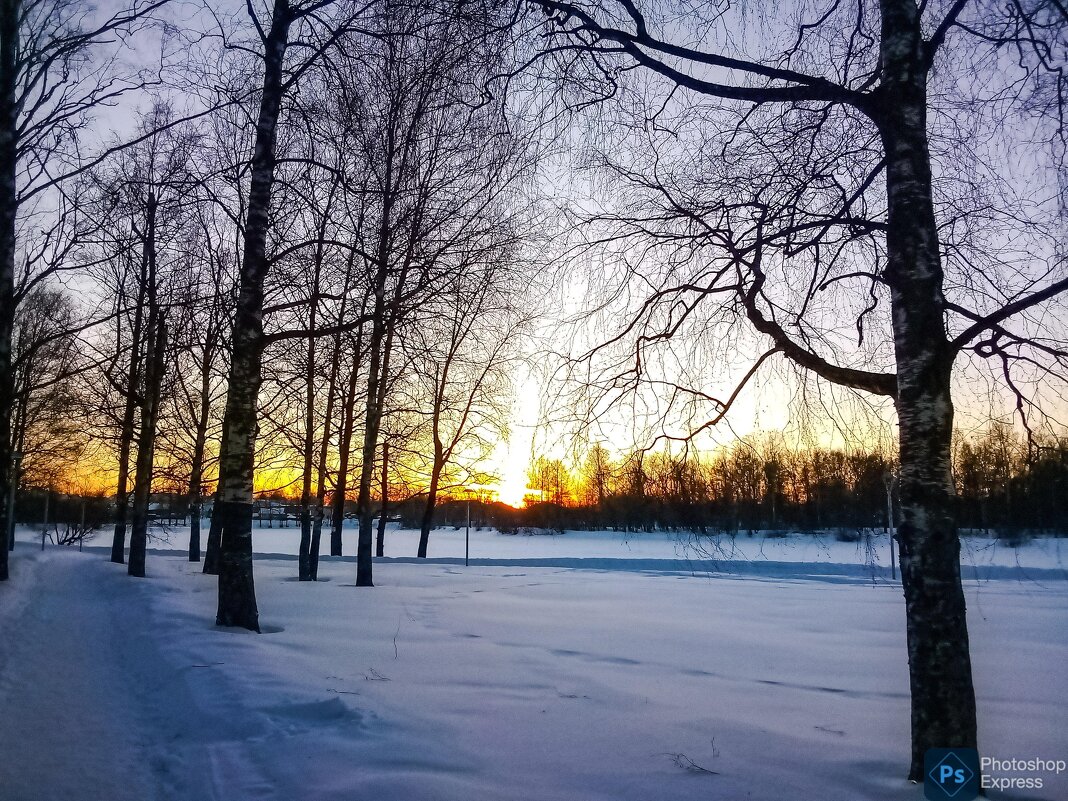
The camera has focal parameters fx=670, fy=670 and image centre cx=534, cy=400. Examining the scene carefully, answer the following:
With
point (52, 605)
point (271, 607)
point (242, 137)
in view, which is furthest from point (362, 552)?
point (242, 137)

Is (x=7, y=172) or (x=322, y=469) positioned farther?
(x=322, y=469)

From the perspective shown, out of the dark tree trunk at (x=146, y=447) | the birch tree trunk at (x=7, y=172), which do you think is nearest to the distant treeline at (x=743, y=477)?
the birch tree trunk at (x=7, y=172)

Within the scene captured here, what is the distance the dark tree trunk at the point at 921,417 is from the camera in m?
3.70

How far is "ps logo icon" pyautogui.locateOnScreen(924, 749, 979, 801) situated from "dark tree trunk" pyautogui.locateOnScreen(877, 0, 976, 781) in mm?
50

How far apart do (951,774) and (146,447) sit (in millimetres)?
18467

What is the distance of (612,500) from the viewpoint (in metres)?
5.50

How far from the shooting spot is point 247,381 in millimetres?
8742

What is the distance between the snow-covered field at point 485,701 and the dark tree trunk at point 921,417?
56 centimetres

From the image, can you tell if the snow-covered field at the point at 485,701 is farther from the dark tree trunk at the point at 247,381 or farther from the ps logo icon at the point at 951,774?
the dark tree trunk at the point at 247,381

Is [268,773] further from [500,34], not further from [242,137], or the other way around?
[242,137]

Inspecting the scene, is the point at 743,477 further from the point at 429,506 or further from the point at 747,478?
the point at 429,506

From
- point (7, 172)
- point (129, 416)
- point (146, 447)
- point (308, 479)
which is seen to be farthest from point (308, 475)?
point (7, 172)

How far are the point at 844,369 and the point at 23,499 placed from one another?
59.5 m

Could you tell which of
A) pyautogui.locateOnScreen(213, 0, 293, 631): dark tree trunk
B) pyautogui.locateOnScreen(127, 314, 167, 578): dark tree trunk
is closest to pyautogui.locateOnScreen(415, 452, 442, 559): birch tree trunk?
pyautogui.locateOnScreen(127, 314, 167, 578): dark tree trunk
